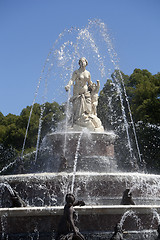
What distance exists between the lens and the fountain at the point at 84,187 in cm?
630

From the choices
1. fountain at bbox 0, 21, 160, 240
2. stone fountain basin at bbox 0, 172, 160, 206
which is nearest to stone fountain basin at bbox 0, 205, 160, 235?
fountain at bbox 0, 21, 160, 240

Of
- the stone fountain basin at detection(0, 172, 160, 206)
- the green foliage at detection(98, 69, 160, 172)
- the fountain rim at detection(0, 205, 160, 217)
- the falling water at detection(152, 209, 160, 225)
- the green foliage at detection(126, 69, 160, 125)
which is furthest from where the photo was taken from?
the green foliage at detection(126, 69, 160, 125)

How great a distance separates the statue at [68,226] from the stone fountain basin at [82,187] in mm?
2602

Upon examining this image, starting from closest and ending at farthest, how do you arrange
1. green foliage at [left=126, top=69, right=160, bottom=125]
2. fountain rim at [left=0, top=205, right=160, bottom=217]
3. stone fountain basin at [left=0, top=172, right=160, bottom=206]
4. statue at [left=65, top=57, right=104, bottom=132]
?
fountain rim at [left=0, top=205, right=160, bottom=217]
stone fountain basin at [left=0, top=172, right=160, bottom=206]
statue at [left=65, top=57, right=104, bottom=132]
green foliage at [left=126, top=69, right=160, bottom=125]

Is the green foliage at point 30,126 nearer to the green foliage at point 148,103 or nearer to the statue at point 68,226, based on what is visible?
the green foliage at point 148,103

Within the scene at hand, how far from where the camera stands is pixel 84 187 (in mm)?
8555

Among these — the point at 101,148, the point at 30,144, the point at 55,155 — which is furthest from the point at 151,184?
the point at 30,144

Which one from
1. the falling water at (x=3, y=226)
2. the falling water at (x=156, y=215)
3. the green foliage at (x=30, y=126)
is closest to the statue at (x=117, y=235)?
the falling water at (x=156, y=215)

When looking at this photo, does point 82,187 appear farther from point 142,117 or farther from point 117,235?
point 142,117

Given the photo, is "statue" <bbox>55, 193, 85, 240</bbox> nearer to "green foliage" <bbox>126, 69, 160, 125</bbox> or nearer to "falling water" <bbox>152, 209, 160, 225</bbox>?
"falling water" <bbox>152, 209, 160, 225</bbox>

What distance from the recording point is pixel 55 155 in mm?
13023

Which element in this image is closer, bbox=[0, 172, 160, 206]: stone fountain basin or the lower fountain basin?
the lower fountain basin

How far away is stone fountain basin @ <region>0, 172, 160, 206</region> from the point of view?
8492 millimetres

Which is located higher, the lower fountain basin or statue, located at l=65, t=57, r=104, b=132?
statue, located at l=65, t=57, r=104, b=132
